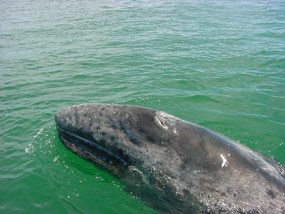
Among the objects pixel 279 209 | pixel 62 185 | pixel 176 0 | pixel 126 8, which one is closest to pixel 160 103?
pixel 62 185

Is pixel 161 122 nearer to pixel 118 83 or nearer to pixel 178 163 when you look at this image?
pixel 178 163

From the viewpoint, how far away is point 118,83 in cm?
1325

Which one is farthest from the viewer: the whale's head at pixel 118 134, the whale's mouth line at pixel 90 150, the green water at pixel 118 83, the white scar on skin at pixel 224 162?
the green water at pixel 118 83

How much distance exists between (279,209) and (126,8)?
27893 millimetres

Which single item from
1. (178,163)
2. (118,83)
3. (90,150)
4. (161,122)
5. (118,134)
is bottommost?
(118,83)

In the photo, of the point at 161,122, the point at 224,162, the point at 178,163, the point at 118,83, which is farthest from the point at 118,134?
the point at 118,83

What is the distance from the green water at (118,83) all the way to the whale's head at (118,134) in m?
0.66

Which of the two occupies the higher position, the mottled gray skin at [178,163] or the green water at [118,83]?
the mottled gray skin at [178,163]

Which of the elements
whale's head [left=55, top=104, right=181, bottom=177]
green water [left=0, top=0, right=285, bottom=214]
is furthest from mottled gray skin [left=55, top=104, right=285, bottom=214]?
green water [left=0, top=0, right=285, bottom=214]

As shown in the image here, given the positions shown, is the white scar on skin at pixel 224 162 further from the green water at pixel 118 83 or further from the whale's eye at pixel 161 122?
the green water at pixel 118 83

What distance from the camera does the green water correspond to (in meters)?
7.42

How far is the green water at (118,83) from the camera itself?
7.42 metres

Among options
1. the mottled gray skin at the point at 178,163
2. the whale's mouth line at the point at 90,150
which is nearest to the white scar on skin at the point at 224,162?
the mottled gray skin at the point at 178,163

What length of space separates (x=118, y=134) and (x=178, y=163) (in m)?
1.24
